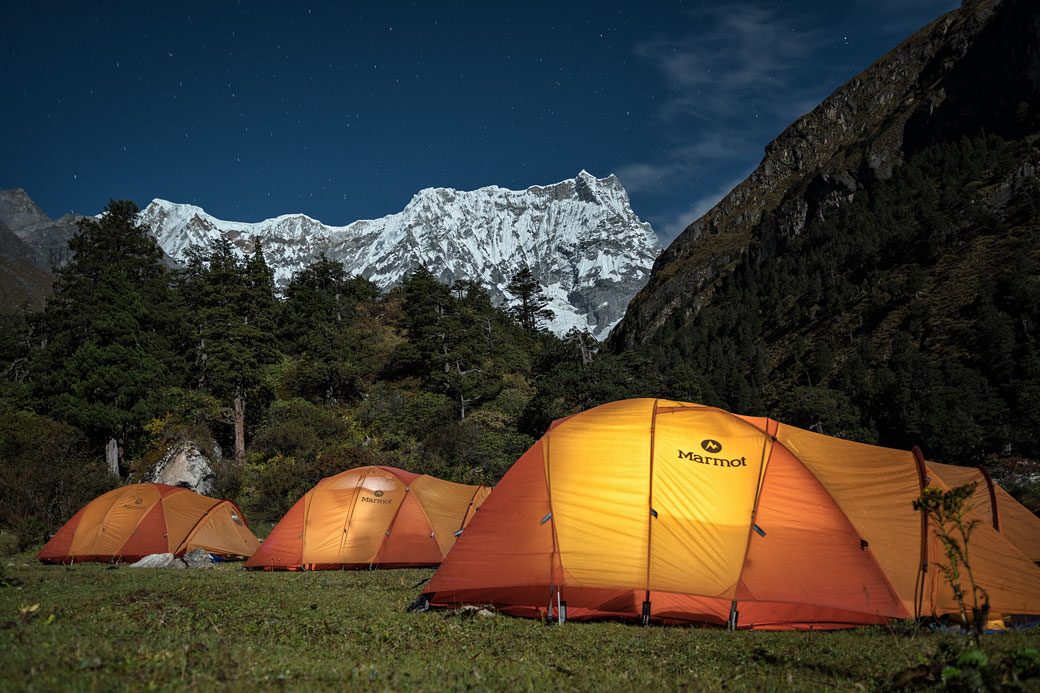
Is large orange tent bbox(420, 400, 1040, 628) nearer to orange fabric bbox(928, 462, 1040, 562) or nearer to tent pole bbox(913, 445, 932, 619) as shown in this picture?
tent pole bbox(913, 445, 932, 619)

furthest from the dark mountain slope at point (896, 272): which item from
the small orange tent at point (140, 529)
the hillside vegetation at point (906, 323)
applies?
the small orange tent at point (140, 529)

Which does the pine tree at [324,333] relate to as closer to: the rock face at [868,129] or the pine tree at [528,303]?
the pine tree at [528,303]

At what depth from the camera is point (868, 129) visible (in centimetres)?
13325

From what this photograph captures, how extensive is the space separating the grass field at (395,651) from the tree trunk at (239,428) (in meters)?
26.4

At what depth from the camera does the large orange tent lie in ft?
23.4

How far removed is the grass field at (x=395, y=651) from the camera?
432cm

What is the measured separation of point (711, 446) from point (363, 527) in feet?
34.9

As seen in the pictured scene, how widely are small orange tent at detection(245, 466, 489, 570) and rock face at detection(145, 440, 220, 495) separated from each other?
1654 centimetres

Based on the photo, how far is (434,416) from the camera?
38625 millimetres

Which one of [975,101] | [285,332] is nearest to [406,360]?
[285,332]

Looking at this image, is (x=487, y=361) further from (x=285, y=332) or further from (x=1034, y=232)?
(x=1034, y=232)

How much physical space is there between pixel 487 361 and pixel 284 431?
20065mm

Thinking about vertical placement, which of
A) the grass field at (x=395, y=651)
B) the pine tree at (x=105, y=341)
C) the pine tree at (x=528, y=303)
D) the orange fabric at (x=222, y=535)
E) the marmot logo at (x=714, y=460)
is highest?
the pine tree at (x=528, y=303)

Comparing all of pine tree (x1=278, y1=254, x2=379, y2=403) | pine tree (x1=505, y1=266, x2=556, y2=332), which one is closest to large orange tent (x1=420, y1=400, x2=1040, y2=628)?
pine tree (x1=278, y1=254, x2=379, y2=403)
